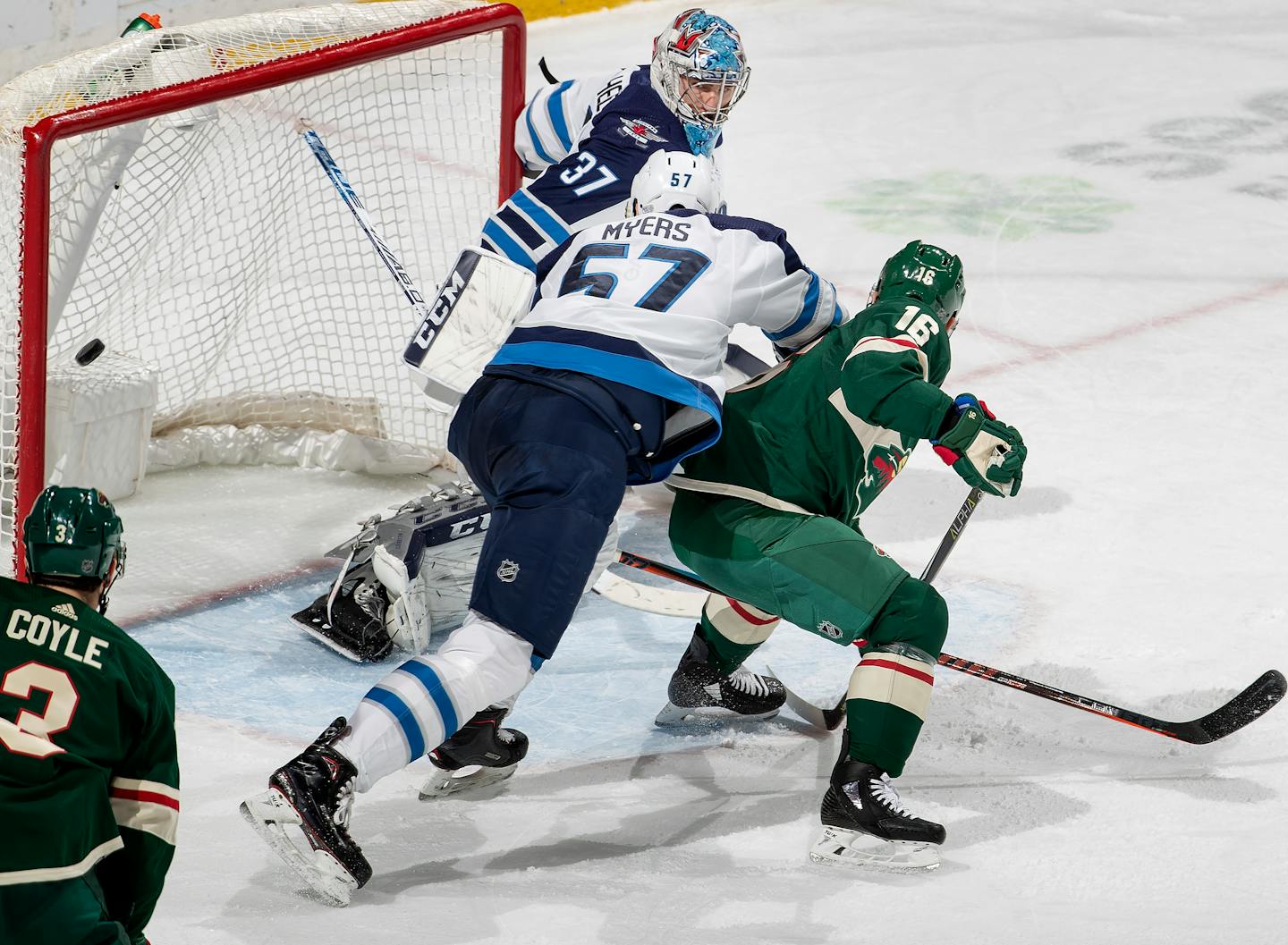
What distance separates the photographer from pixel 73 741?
5.35ft

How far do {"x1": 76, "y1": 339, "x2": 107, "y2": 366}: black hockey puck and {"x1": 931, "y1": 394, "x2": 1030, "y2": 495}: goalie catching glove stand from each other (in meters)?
1.64

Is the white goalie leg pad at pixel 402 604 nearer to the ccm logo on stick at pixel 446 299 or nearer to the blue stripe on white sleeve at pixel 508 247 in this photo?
the ccm logo on stick at pixel 446 299

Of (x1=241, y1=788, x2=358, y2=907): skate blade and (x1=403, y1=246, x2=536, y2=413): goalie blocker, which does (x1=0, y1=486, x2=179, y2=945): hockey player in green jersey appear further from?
(x1=403, y1=246, x2=536, y2=413): goalie blocker

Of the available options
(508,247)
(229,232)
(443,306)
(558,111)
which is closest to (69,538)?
(443,306)

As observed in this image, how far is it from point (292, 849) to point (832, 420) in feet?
3.23

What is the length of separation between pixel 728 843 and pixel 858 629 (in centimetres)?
36

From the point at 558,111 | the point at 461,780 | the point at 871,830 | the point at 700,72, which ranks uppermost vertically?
the point at 700,72

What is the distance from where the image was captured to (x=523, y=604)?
95.2 inches

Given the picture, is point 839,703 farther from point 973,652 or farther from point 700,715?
point 973,652

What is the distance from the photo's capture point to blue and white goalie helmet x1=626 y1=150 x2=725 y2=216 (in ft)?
9.18

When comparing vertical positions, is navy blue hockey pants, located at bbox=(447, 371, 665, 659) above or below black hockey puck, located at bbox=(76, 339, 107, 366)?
above

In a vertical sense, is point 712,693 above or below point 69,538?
below

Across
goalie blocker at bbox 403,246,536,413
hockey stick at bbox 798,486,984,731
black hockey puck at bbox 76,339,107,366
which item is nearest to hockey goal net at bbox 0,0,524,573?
black hockey puck at bbox 76,339,107,366

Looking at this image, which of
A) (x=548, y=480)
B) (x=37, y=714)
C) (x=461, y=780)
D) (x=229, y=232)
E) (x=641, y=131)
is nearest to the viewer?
(x=37, y=714)
